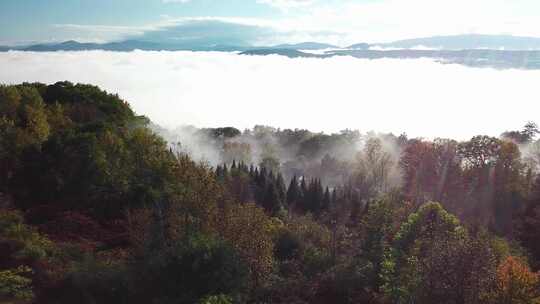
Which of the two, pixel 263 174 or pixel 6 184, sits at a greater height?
pixel 6 184

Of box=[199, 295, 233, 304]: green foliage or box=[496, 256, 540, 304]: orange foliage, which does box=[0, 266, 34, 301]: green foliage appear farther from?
box=[496, 256, 540, 304]: orange foliage

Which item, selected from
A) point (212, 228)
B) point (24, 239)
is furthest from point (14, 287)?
point (212, 228)

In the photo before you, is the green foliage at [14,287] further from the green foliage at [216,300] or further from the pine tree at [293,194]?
the pine tree at [293,194]

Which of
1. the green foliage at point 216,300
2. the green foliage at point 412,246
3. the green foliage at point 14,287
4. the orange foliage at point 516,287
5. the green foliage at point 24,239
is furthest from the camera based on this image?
the green foliage at point 24,239

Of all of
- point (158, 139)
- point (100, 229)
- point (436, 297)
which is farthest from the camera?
point (158, 139)

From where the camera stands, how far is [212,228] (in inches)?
790

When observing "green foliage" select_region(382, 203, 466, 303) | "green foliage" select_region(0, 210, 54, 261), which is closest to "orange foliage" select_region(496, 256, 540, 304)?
"green foliage" select_region(382, 203, 466, 303)

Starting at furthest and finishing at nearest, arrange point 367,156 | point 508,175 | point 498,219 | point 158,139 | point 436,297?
point 367,156, point 508,175, point 498,219, point 158,139, point 436,297

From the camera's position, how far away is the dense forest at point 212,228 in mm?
16859

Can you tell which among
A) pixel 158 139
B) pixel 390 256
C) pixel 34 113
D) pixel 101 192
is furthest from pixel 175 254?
pixel 34 113

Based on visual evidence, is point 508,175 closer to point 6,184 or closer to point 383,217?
point 383,217

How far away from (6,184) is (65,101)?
19.4 meters

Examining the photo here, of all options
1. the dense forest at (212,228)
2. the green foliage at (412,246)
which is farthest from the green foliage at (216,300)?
the green foliage at (412,246)

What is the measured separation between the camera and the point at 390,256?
74.1 ft
